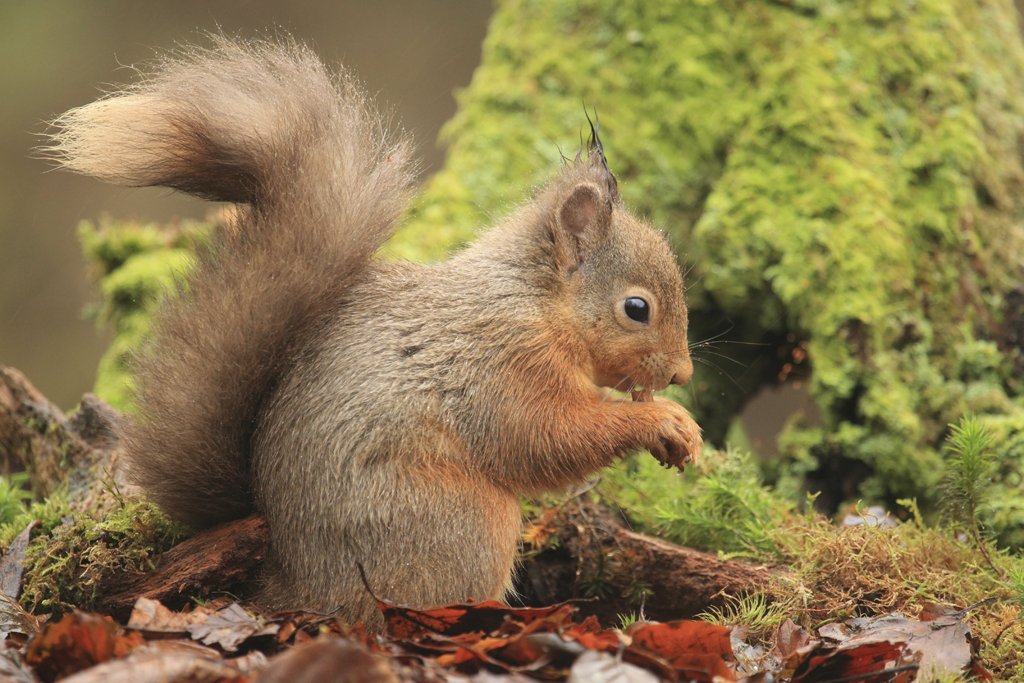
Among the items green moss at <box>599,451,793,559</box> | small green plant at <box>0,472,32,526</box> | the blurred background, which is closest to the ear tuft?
green moss at <box>599,451,793,559</box>

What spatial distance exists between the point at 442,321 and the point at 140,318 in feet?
8.35

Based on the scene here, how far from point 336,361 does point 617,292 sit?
859 mm

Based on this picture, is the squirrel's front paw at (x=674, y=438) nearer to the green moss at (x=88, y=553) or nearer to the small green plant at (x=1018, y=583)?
the small green plant at (x=1018, y=583)

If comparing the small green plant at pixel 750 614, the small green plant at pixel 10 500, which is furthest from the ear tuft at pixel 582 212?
the small green plant at pixel 10 500

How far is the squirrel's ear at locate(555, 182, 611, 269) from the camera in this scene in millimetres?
3061

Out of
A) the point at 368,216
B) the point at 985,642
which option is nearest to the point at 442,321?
the point at 368,216

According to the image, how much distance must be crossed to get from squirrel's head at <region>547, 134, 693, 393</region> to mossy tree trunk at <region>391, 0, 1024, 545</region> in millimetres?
1206

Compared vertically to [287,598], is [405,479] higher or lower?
higher

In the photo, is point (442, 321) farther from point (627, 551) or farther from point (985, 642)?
point (985, 642)

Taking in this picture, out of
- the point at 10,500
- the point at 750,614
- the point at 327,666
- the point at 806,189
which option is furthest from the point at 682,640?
the point at 806,189

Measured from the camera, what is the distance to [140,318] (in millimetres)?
4887

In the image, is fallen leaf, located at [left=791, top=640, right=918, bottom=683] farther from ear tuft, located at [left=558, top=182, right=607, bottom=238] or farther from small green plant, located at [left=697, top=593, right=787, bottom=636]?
ear tuft, located at [left=558, top=182, right=607, bottom=238]

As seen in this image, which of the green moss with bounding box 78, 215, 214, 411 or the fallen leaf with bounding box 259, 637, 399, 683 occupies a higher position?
the green moss with bounding box 78, 215, 214, 411

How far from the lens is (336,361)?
2.77 m
